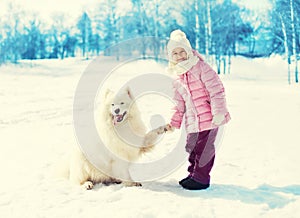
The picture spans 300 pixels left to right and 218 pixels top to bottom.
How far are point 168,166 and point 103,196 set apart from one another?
4.21ft

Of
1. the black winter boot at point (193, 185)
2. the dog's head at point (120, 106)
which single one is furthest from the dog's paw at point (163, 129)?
the black winter boot at point (193, 185)

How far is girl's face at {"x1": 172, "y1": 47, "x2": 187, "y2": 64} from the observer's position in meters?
3.17

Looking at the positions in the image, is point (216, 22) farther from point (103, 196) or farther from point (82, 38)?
point (103, 196)

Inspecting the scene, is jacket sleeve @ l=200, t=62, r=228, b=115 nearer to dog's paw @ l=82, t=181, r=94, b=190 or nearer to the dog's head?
the dog's head

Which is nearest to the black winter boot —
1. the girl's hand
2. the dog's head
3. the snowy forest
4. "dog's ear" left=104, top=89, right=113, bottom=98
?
the girl's hand

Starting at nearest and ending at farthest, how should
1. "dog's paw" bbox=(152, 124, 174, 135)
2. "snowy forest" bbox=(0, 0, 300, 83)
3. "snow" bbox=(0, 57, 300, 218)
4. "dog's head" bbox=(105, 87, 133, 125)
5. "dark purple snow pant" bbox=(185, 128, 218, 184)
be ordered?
"snow" bbox=(0, 57, 300, 218) < "dog's head" bbox=(105, 87, 133, 125) < "dark purple snow pant" bbox=(185, 128, 218, 184) < "dog's paw" bbox=(152, 124, 174, 135) < "snowy forest" bbox=(0, 0, 300, 83)

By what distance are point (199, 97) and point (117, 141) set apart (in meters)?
0.89

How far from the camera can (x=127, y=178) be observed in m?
3.29

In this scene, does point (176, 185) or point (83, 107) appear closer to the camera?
point (176, 185)

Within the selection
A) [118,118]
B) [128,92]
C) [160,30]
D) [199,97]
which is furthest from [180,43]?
[160,30]

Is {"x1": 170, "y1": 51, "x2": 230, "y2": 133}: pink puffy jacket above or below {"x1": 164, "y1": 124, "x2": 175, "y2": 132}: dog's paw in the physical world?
above

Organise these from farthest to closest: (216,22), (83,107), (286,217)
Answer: (216,22)
(83,107)
(286,217)

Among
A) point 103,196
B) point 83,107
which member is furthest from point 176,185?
point 83,107

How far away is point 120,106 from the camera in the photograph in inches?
122
